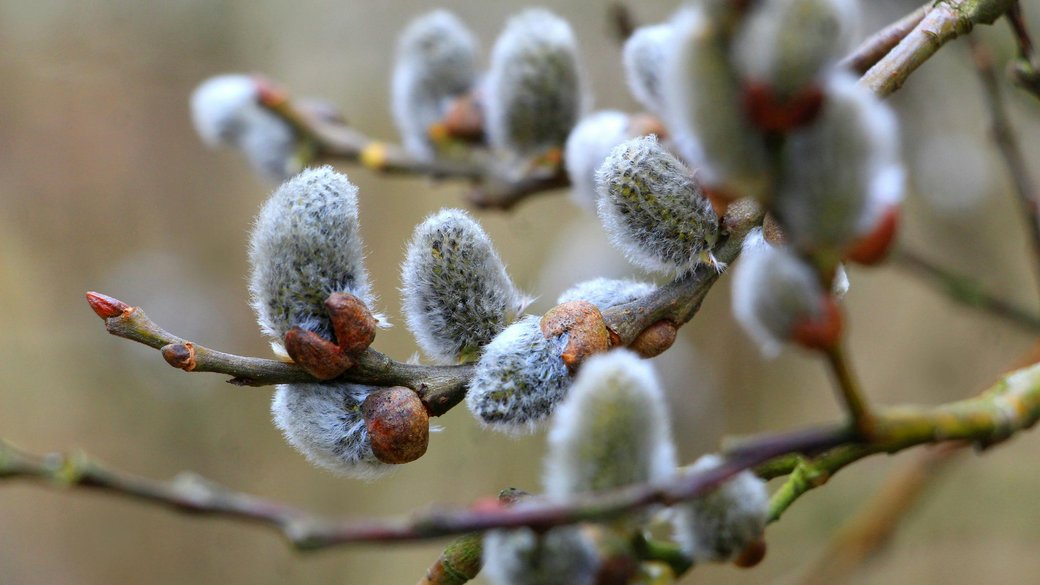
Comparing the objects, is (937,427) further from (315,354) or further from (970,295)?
(970,295)

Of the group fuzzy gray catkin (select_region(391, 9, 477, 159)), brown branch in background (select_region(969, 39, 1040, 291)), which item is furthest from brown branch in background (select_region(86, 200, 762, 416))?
fuzzy gray catkin (select_region(391, 9, 477, 159))

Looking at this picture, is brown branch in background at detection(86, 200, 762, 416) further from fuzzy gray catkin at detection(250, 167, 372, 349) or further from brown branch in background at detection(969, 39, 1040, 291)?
brown branch in background at detection(969, 39, 1040, 291)

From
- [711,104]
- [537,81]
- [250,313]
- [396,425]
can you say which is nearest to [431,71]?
[537,81]

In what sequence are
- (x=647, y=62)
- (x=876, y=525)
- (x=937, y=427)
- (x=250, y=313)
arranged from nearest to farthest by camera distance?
1. (x=937, y=427)
2. (x=647, y=62)
3. (x=876, y=525)
4. (x=250, y=313)

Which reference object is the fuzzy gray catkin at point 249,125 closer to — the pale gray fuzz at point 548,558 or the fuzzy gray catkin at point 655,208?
the fuzzy gray catkin at point 655,208

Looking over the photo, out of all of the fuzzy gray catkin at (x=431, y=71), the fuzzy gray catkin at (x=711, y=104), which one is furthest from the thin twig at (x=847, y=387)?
the fuzzy gray catkin at (x=431, y=71)

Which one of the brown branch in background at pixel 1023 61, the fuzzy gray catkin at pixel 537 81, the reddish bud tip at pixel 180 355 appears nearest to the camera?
the reddish bud tip at pixel 180 355
